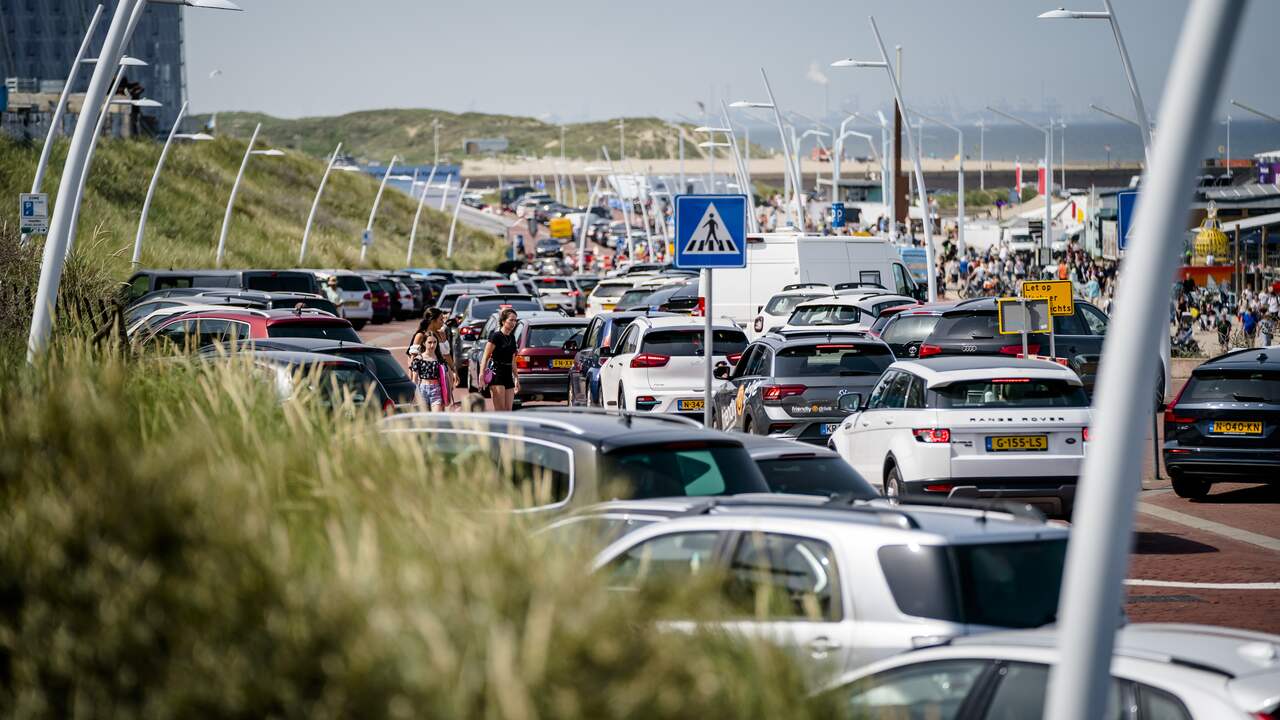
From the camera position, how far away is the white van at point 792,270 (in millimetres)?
37125

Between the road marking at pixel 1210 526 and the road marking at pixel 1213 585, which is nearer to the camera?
the road marking at pixel 1213 585

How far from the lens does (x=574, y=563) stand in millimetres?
4281

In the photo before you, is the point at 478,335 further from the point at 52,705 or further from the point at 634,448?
the point at 52,705

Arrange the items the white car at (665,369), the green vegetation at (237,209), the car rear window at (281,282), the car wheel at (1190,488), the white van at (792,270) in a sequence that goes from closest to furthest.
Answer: the car wheel at (1190,488) → the white car at (665,369) → the car rear window at (281,282) → the white van at (792,270) → the green vegetation at (237,209)

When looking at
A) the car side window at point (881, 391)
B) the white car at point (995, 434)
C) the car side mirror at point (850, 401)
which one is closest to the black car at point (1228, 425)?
the white car at point (995, 434)

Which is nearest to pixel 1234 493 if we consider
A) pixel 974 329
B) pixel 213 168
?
pixel 974 329

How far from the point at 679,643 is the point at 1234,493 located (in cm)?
1632

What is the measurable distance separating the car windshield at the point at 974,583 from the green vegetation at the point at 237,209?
4488 centimetres

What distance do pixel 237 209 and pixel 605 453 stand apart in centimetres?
8485

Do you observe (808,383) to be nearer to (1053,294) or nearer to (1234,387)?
(1053,294)

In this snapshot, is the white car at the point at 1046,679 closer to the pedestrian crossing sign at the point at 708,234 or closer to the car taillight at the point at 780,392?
the pedestrian crossing sign at the point at 708,234

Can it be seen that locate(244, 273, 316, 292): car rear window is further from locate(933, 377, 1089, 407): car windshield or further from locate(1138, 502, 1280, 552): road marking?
locate(933, 377, 1089, 407): car windshield

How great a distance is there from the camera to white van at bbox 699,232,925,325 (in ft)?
122

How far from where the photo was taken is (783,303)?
33.9m
